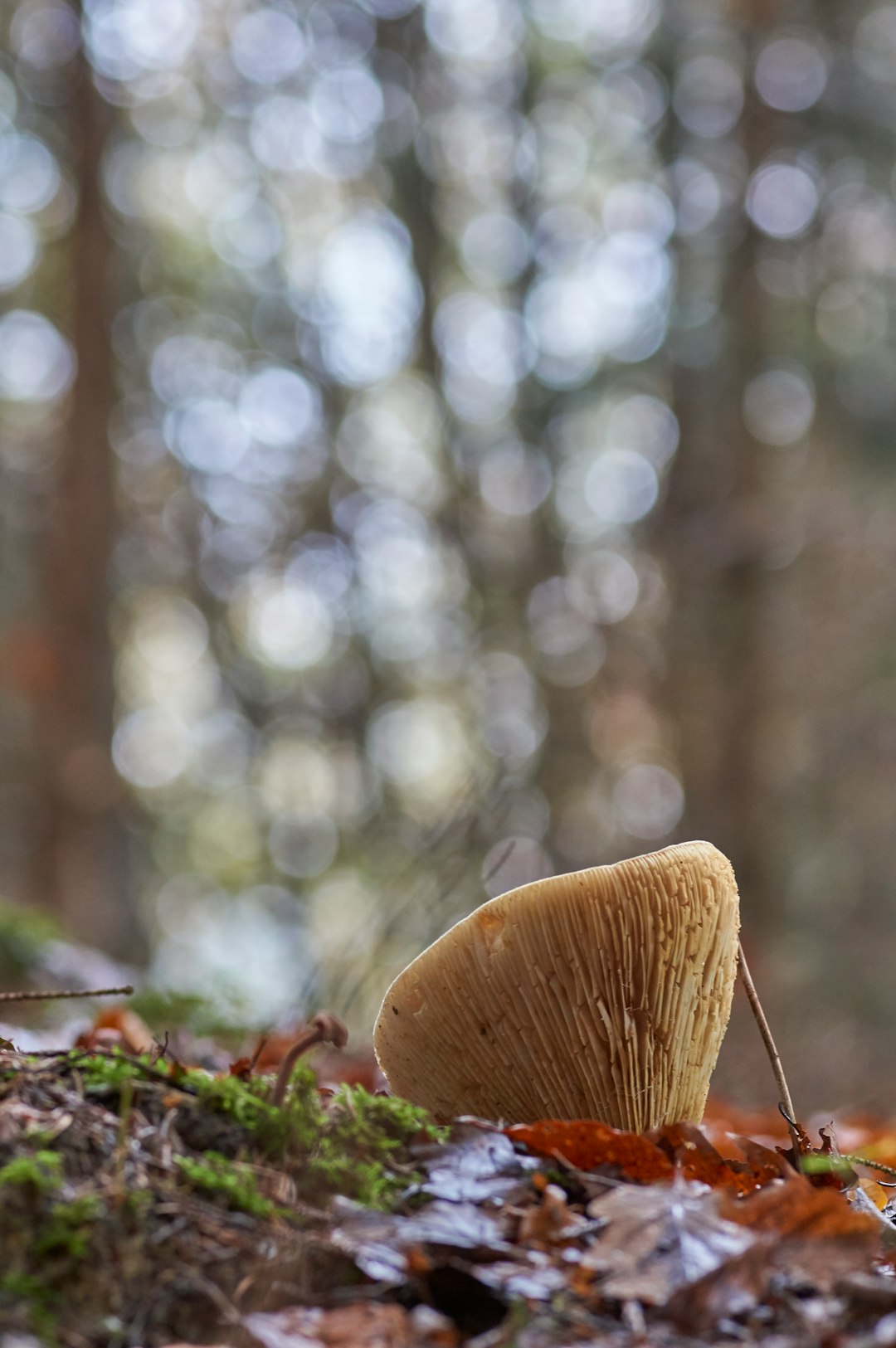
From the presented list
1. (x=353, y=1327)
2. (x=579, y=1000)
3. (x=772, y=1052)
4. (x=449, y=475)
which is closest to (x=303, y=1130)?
(x=353, y=1327)

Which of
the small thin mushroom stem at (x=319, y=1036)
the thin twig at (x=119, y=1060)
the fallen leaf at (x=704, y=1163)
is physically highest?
the small thin mushroom stem at (x=319, y=1036)

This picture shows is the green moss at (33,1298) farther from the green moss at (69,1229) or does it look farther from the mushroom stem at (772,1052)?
the mushroom stem at (772,1052)

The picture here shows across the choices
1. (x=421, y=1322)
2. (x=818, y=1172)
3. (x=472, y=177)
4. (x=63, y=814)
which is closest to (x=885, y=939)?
(x=63, y=814)

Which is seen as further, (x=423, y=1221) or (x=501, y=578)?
(x=501, y=578)

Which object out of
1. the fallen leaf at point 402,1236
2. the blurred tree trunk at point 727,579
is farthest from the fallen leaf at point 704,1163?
the blurred tree trunk at point 727,579

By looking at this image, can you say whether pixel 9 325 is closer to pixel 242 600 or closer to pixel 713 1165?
Result: pixel 242 600

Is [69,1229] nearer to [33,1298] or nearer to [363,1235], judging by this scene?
[33,1298]

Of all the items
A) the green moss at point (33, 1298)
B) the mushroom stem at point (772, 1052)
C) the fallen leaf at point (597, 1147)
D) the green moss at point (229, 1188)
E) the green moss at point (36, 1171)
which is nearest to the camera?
the green moss at point (33, 1298)
